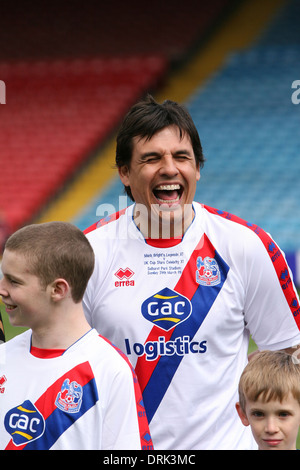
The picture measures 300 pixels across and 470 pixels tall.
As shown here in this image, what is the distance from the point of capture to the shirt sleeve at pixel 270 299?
3212 millimetres

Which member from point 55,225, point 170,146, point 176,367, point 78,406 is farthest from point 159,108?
point 78,406

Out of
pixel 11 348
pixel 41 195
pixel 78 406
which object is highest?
pixel 41 195

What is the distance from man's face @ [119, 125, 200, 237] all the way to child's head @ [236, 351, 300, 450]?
76 cm

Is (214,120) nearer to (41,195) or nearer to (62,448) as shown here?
(41,195)

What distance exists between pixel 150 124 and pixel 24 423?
1328 mm

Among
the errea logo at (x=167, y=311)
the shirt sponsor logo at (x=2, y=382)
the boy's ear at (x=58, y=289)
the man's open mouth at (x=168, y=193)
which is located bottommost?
the shirt sponsor logo at (x=2, y=382)

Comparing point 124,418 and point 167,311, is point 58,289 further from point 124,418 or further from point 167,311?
point 167,311

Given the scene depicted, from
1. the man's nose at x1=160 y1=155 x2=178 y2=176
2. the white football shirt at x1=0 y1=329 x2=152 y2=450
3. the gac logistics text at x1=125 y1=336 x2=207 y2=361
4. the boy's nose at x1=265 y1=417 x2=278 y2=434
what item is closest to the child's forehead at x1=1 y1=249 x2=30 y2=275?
the white football shirt at x1=0 y1=329 x2=152 y2=450

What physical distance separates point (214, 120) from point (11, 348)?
1303 centimetres

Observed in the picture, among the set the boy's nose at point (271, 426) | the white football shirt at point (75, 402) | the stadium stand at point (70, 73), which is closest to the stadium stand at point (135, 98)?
the stadium stand at point (70, 73)

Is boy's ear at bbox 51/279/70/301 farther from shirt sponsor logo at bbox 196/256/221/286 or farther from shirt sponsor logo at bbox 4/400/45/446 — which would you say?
shirt sponsor logo at bbox 196/256/221/286

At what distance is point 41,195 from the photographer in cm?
1417

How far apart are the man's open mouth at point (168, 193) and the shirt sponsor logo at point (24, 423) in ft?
3.44

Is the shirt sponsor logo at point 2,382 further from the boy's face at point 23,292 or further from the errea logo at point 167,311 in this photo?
the errea logo at point 167,311
